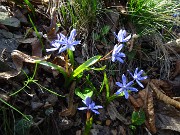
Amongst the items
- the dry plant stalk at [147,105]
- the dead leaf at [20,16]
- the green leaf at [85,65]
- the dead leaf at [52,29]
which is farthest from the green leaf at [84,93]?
the dead leaf at [20,16]

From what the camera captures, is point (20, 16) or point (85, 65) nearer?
point (85, 65)

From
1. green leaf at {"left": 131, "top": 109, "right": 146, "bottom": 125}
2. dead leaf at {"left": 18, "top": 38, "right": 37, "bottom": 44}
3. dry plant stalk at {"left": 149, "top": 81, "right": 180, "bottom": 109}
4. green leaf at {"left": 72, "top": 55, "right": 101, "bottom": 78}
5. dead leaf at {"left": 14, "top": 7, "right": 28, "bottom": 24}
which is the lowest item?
green leaf at {"left": 131, "top": 109, "right": 146, "bottom": 125}

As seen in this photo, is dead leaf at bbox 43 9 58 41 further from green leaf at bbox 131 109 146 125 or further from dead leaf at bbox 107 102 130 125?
green leaf at bbox 131 109 146 125

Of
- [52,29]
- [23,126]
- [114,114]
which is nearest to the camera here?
[23,126]

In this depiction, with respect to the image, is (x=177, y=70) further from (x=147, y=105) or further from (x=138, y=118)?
(x=138, y=118)

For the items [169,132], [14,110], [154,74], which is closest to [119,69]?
[154,74]

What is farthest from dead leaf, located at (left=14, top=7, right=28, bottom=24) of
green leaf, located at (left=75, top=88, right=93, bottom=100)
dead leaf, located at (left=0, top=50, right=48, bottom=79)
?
green leaf, located at (left=75, top=88, right=93, bottom=100)

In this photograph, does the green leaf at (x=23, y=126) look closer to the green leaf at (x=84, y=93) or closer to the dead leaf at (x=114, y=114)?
the green leaf at (x=84, y=93)

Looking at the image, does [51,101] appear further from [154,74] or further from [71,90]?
[154,74]

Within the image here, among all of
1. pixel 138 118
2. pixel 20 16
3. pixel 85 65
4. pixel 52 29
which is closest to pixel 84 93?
pixel 85 65
